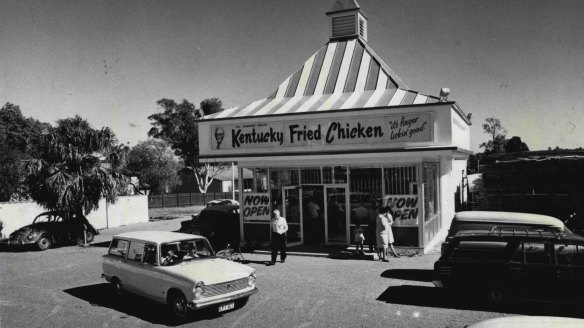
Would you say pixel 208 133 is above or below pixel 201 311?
above

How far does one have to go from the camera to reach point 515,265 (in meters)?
8.78

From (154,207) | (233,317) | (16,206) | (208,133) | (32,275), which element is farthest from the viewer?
(154,207)

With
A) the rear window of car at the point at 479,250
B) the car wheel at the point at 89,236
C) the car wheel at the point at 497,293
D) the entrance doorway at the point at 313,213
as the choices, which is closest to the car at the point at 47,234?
the car wheel at the point at 89,236

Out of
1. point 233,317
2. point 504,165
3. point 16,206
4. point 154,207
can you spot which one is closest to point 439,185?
point 504,165

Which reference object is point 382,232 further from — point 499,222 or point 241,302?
point 241,302

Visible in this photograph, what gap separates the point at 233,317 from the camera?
29.2 feet

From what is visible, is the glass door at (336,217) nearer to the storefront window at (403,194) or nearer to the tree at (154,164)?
the storefront window at (403,194)

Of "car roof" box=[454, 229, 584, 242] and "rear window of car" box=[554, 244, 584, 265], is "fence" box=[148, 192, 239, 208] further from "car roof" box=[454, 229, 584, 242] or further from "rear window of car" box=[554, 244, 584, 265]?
"rear window of car" box=[554, 244, 584, 265]

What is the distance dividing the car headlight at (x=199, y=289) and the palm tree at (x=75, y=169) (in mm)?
11958

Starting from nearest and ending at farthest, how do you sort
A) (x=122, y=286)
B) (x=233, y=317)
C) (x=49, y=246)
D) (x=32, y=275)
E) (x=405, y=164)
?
(x=233, y=317), (x=122, y=286), (x=32, y=275), (x=405, y=164), (x=49, y=246)

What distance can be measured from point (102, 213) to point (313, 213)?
48.5 feet

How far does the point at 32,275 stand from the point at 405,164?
11994 millimetres

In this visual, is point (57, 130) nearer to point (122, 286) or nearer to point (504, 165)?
point (122, 286)

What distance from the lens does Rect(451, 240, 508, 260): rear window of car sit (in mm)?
9094
